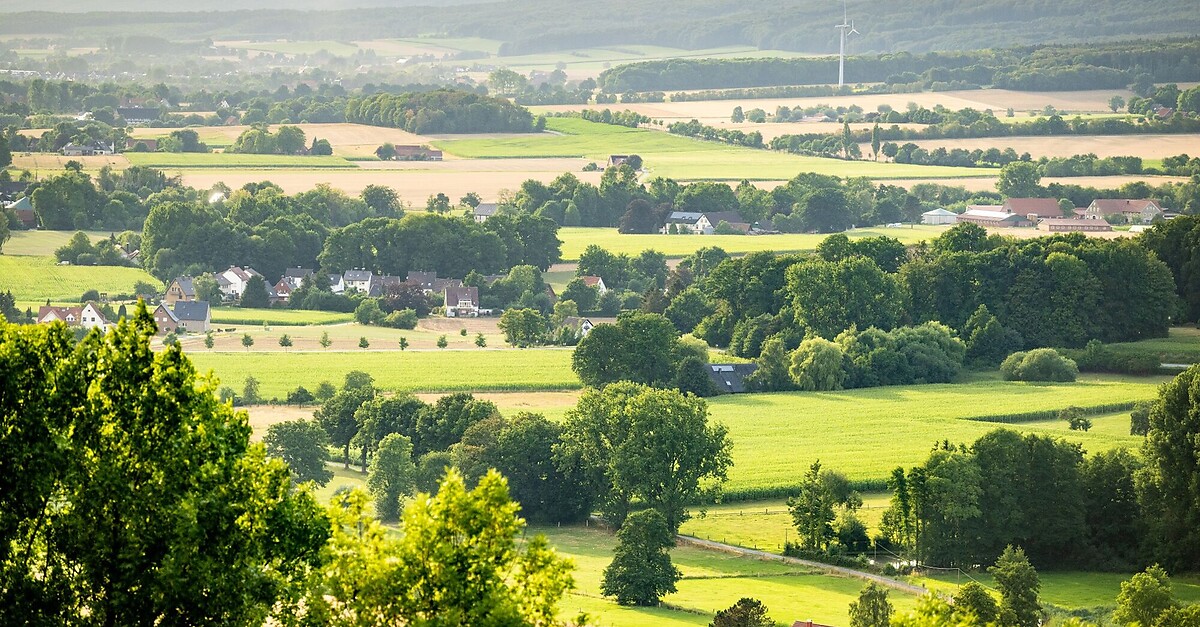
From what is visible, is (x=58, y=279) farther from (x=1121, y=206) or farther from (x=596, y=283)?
(x=1121, y=206)

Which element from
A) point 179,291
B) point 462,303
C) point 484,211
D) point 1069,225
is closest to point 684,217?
point 484,211

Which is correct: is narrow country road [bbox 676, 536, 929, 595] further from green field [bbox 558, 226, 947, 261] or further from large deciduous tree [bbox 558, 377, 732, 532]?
green field [bbox 558, 226, 947, 261]

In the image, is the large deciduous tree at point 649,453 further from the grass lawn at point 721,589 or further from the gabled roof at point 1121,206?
the gabled roof at point 1121,206

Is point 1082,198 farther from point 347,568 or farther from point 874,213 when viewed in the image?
point 347,568

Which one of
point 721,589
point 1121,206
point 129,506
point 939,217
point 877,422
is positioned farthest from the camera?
point 939,217

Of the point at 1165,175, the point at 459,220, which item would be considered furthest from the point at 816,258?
the point at 1165,175

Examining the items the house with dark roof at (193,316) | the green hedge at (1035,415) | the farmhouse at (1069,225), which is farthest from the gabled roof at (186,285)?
the farmhouse at (1069,225)
